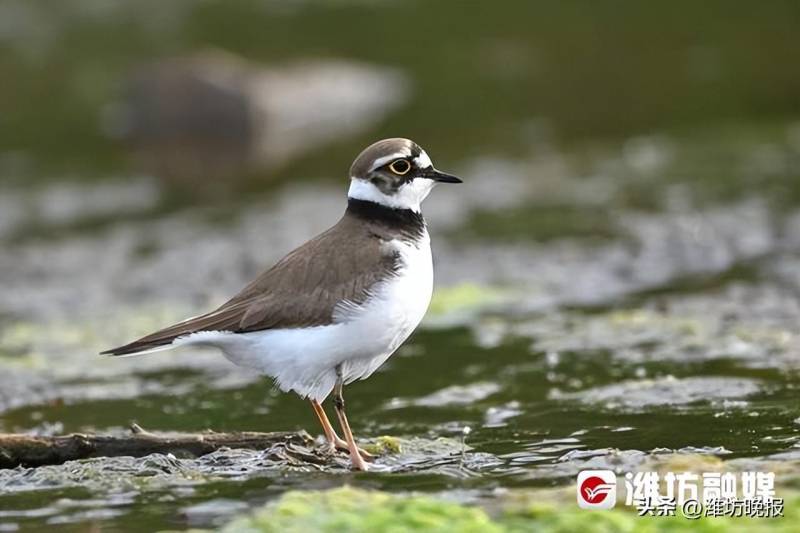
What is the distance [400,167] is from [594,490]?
240cm

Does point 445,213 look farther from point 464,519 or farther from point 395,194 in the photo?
point 464,519

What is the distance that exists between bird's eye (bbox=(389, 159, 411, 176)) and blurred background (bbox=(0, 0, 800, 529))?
173 centimetres

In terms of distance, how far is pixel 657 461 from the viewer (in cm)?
760

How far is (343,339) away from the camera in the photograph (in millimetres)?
A: 7910

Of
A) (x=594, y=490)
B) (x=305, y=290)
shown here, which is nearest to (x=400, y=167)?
(x=305, y=290)

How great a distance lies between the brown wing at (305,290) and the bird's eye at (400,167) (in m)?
0.38

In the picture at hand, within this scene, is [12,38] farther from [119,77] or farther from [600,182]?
[600,182]

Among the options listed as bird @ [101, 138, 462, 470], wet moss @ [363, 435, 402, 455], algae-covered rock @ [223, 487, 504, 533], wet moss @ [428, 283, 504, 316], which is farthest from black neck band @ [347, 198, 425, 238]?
wet moss @ [428, 283, 504, 316]

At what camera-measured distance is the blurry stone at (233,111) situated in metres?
22.4

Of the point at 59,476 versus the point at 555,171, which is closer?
the point at 59,476

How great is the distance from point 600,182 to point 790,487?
446 inches

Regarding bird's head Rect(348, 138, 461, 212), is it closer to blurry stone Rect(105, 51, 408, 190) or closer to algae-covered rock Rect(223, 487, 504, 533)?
algae-covered rock Rect(223, 487, 504, 533)

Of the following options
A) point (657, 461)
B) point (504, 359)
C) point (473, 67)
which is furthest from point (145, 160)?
point (657, 461)

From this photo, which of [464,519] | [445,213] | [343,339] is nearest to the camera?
[464,519]
